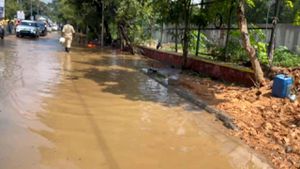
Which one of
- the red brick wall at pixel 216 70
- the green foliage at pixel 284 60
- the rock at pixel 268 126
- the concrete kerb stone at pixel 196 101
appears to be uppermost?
the green foliage at pixel 284 60

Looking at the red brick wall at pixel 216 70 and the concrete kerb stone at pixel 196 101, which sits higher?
the red brick wall at pixel 216 70

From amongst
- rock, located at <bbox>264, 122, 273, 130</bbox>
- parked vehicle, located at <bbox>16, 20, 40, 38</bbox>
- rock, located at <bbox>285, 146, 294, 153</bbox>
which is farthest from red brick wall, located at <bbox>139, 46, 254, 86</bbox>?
parked vehicle, located at <bbox>16, 20, 40, 38</bbox>

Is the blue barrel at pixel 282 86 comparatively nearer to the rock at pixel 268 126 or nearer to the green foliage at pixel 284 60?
the rock at pixel 268 126

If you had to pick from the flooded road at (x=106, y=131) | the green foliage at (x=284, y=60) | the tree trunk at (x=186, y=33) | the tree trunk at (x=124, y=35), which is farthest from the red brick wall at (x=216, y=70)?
the tree trunk at (x=124, y=35)

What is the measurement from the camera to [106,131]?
282 inches

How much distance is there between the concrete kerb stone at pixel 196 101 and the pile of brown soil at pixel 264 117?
0.44ft

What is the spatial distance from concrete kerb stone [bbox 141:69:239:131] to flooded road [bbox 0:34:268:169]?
0.20m

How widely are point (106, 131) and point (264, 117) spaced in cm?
325

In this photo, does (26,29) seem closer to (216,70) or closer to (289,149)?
(216,70)

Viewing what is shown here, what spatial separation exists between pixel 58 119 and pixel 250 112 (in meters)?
3.85

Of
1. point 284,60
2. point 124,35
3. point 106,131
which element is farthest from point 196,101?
point 124,35

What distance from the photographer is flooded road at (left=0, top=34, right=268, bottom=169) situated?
5809 mm

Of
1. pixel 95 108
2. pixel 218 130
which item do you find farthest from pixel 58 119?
pixel 218 130

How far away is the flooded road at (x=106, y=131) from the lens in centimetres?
581
